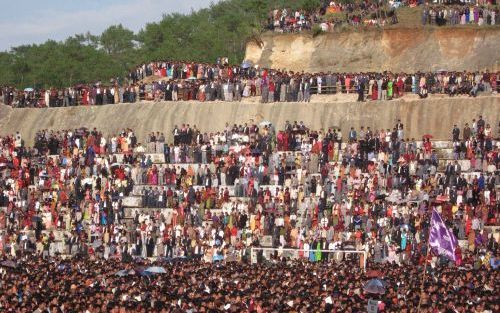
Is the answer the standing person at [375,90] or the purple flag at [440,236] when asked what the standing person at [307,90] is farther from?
→ the purple flag at [440,236]

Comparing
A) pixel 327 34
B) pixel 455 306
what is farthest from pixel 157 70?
pixel 455 306

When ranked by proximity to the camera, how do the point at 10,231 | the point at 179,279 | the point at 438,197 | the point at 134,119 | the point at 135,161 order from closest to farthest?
the point at 179,279 → the point at 438,197 → the point at 10,231 → the point at 135,161 → the point at 134,119

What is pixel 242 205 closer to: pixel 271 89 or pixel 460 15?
pixel 271 89

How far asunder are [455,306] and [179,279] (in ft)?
34.4

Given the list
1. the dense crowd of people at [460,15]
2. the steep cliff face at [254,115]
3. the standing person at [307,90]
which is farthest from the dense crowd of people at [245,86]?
the dense crowd of people at [460,15]

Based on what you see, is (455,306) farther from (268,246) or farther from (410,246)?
(268,246)

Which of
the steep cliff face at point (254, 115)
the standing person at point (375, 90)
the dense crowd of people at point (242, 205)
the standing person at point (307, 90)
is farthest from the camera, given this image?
the standing person at point (307, 90)

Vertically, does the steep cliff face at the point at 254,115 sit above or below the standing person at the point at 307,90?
below

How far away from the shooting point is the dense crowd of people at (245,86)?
60.2 meters

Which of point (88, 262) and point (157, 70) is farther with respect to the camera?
point (157, 70)

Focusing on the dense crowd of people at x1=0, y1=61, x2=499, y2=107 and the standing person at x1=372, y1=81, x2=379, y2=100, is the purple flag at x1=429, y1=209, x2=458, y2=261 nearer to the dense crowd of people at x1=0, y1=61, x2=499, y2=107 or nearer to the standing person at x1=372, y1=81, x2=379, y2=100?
the dense crowd of people at x1=0, y1=61, x2=499, y2=107

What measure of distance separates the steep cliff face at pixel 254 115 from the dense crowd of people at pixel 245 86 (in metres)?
0.48

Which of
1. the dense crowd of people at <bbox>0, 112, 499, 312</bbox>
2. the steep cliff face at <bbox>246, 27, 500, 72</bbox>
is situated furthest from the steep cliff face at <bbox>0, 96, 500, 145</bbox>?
the steep cliff face at <bbox>246, 27, 500, 72</bbox>

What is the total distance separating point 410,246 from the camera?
4766 cm
